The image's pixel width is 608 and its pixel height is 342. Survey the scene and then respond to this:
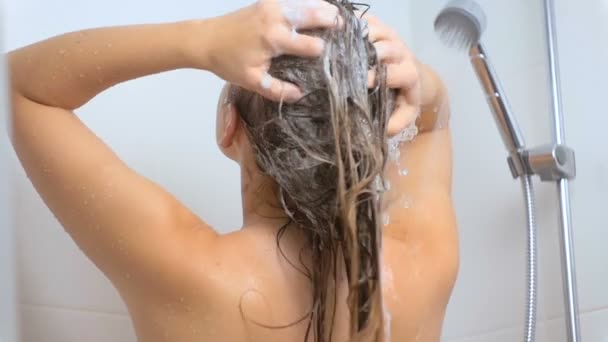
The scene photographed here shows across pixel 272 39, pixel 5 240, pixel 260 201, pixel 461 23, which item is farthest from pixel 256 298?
pixel 461 23

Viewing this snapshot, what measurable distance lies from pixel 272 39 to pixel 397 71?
0.15m

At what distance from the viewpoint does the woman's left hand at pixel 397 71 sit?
75cm

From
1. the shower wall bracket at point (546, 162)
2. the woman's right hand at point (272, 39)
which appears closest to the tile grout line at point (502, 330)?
the shower wall bracket at point (546, 162)

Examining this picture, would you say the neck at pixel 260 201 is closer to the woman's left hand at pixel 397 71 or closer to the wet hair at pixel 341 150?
the wet hair at pixel 341 150

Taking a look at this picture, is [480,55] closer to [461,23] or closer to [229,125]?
[461,23]

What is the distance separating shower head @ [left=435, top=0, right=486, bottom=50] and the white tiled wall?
7 cm

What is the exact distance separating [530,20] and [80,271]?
82 centimetres

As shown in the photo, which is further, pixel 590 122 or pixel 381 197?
pixel 590 122

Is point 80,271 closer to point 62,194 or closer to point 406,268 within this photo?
point 62,194

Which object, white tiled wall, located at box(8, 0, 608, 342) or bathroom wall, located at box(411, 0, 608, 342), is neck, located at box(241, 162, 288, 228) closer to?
white tiled wall, located at box(8, 0, 608, 342)

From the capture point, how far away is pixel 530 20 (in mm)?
1253

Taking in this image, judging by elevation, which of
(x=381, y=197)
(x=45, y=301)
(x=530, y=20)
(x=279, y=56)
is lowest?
(x=45, y=301)

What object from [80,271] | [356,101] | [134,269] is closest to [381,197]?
[356,101]

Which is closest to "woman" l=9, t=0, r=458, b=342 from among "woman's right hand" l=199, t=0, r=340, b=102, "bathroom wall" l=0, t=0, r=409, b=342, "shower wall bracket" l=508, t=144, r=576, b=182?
"woman's right hand" l=199, t=0, r=340, b=102
